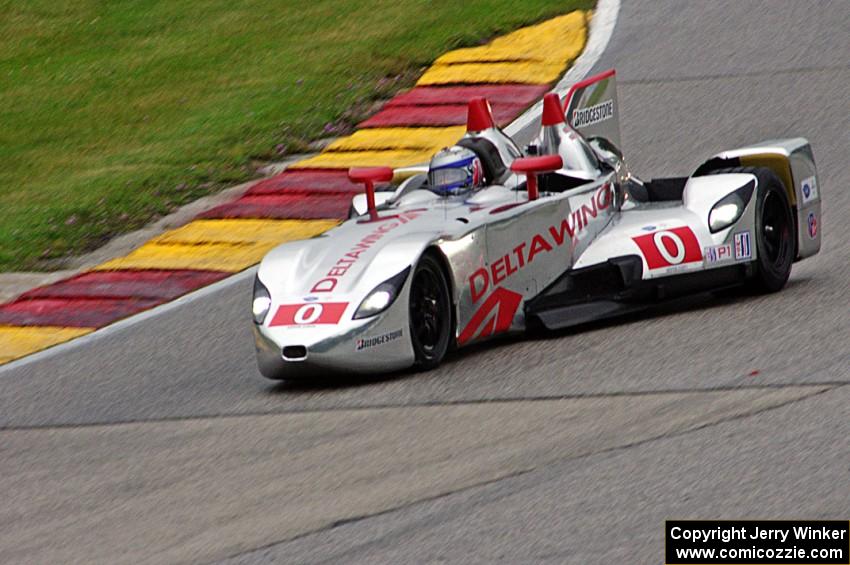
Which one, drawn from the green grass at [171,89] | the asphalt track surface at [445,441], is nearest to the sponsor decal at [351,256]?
the asphalt track surface at [445,441]

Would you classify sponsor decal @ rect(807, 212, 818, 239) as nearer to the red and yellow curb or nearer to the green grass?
the red and yellow curb

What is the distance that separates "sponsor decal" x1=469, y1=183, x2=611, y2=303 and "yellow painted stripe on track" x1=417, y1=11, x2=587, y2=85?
597 cm

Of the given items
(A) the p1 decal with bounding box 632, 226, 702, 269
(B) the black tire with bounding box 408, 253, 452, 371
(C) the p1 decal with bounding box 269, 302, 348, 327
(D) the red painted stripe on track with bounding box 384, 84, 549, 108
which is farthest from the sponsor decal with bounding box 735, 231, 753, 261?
(D) the red painted stripe on track with bounding box 384, 84, 549, 108

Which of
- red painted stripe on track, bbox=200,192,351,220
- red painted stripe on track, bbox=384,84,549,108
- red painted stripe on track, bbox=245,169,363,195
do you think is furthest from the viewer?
red painted stripe on track, bbox=384,84,549,108

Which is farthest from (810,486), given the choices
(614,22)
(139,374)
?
(614,22)

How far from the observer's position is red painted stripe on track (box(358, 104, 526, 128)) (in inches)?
566

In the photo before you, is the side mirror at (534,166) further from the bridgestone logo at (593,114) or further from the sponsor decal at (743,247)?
the bridgestone logo at (593,114)

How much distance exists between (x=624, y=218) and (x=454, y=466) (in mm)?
3367

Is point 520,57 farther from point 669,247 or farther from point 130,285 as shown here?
point 669,247

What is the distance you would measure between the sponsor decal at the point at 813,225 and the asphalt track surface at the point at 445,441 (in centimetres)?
22

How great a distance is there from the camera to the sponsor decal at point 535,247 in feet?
28.0

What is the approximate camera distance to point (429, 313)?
8.33 meters

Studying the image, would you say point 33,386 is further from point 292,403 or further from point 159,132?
point 159,132

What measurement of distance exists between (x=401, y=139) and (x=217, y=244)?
8.33ft
